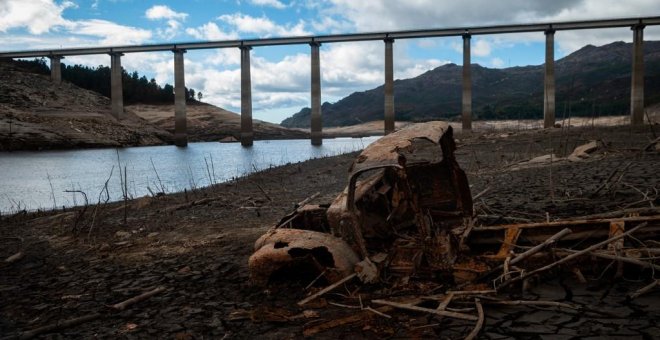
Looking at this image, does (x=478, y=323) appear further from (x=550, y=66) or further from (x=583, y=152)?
(x=550, y=66)

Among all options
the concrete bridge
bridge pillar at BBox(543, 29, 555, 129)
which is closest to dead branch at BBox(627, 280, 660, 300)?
the concrete bridge

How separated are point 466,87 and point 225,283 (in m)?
65.4

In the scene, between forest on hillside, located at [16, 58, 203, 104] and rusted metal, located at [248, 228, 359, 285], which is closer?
rusted metal, located at [248, 228, 359, 285]

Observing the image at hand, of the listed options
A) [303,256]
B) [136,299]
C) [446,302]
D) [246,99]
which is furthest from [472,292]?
[246,99]

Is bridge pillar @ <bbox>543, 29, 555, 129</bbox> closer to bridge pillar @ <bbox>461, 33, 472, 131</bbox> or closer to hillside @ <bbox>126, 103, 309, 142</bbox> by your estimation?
Result: bridge pillar @ <bbox>461, 33, 472, 131</bbox>

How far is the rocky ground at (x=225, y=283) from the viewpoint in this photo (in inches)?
179

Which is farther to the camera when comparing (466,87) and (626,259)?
→ (466,87)

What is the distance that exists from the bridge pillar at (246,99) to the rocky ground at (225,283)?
60869 millimetres

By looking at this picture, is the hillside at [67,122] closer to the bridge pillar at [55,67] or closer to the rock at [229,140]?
the rock at [229,140]

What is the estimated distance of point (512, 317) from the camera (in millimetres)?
4594

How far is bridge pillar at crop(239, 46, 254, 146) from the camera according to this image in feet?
241

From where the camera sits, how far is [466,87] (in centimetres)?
6788

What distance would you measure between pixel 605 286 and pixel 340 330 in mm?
2691

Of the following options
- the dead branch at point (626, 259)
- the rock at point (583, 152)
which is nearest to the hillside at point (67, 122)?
the rock at point (583, 152)
